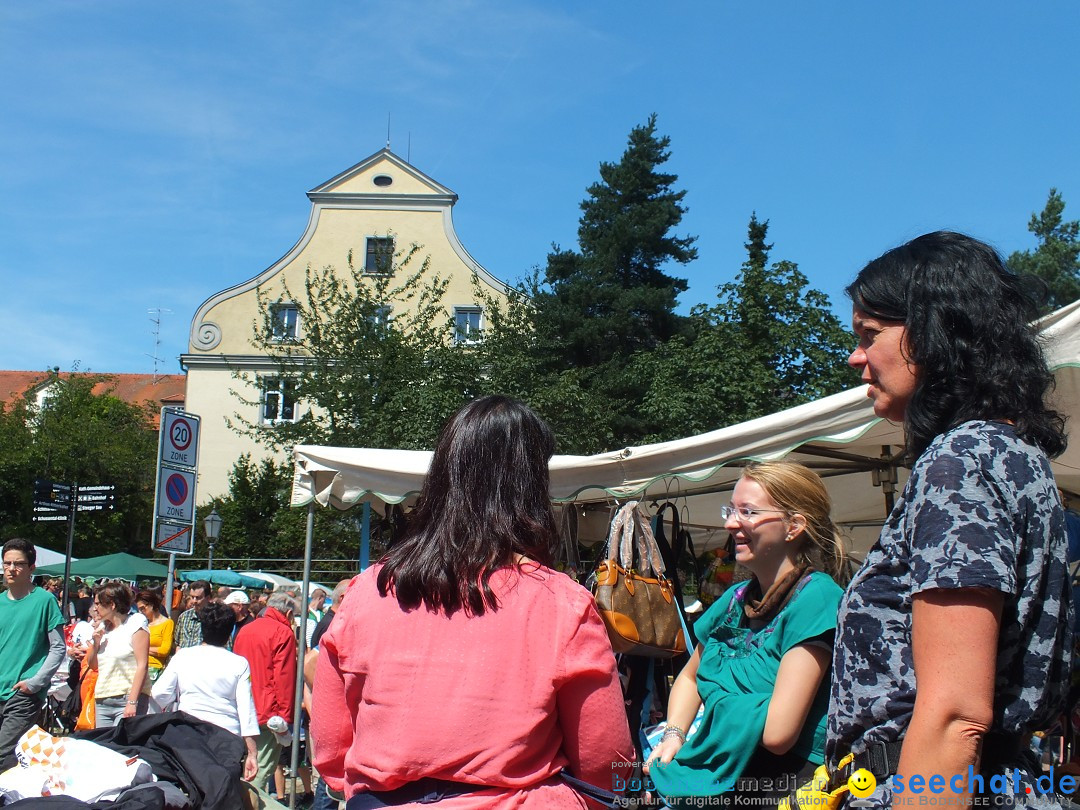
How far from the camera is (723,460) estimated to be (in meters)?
4.96

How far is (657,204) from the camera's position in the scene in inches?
1432

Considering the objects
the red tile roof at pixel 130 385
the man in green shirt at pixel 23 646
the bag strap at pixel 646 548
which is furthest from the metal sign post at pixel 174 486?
the red tile roof at pixel 130 385

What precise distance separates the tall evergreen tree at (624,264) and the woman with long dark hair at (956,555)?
3108 centimetres

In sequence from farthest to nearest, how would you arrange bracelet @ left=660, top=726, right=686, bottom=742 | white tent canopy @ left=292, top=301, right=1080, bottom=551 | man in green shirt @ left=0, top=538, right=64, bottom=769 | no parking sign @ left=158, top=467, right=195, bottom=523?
no parking sign @ left=158, top=467, right=195, bottom=523
man in green shirt @ left=0, top=538, right=64, bottom=769
white tent canopy @ left=292, top=301, right=1080, bottom=551
bracelet @ left=660, top=726, right=686, bottom=742

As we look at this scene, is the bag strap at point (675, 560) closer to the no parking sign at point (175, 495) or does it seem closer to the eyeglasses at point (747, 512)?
the eyeglasses at point (747, 512)

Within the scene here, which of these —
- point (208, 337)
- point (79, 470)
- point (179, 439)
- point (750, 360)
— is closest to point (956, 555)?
point (179, 439)

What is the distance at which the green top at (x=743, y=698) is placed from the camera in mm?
2557

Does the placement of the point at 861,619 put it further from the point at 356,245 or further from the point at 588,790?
the point at 356,245

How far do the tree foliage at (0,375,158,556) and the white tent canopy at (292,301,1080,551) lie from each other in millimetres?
36485

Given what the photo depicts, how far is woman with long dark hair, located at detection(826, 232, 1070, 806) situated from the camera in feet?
4.54

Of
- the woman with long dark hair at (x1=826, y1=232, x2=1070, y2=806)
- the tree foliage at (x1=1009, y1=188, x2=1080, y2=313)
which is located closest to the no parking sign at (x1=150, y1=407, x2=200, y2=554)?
the woman with long dark hair at (x1=826, y1=232, x2=1070, y2=806)

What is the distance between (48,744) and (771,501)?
275 centimetres

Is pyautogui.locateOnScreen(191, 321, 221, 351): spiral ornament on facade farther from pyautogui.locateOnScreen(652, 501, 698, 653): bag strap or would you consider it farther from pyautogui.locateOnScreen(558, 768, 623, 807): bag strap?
pyautogui.locateOnScreen(558, 768, 623, 807): bag strap

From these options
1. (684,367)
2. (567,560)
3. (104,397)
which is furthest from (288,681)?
(104,397)
